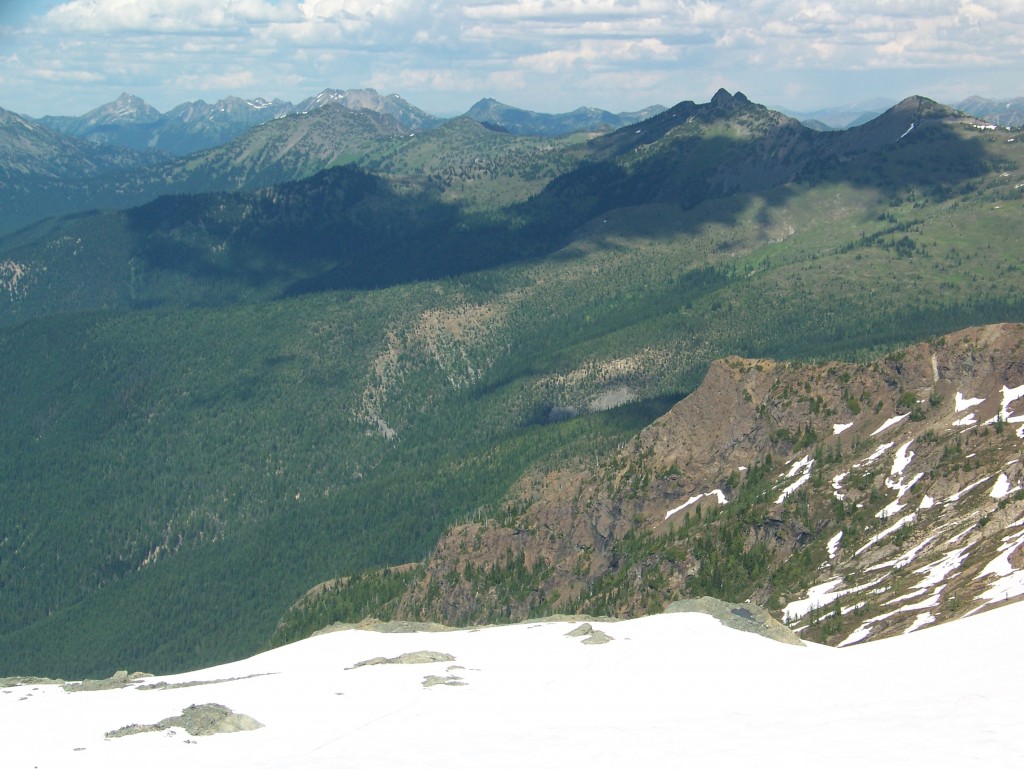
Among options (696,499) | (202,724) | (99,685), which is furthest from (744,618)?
(696,499)

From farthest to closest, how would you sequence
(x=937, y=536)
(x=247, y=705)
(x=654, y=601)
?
1. (x=654, y=601)
2. (x=937, y=536)
3. (x=247, y=705)

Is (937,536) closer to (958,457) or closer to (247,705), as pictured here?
(958,457)

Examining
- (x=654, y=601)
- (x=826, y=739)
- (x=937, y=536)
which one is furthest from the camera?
(x=654, y=601)

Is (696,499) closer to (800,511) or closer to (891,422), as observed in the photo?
(800,511)

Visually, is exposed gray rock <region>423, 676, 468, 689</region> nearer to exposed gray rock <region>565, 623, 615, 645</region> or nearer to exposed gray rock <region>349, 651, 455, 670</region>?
exposed gray rock <region>349, 651, 455, 670</region>

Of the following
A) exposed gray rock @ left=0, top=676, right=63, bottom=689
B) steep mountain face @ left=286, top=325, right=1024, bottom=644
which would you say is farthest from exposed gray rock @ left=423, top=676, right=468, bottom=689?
steep mountain face @ left=286, top=325, right=1024, bottom=644

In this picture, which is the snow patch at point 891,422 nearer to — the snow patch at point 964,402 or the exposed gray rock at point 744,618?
the snow patch at point 964,402

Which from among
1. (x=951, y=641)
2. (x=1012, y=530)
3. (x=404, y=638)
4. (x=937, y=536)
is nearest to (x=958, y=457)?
(x=937, y=536)

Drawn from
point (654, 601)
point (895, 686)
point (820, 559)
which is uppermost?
point (895, 686)
